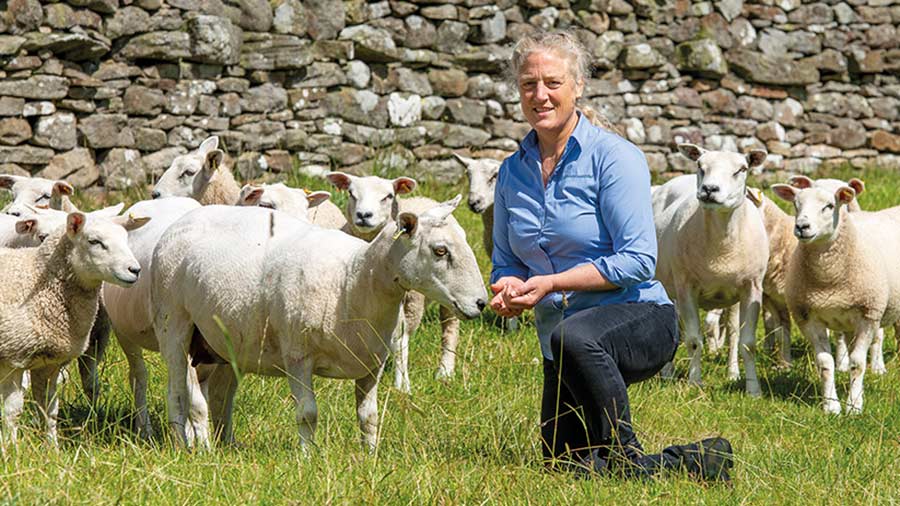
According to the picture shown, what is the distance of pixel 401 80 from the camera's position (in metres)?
12.6

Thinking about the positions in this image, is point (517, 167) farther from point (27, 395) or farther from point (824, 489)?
point (27, 395)

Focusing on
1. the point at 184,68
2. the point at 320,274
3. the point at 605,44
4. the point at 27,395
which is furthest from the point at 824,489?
the point at 605,44

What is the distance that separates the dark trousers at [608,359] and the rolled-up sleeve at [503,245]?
38 cm

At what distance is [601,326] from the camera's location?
401 centimetres

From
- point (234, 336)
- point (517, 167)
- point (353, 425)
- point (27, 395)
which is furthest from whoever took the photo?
point (27, 395)

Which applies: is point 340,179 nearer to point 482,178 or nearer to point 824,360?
point 482,178

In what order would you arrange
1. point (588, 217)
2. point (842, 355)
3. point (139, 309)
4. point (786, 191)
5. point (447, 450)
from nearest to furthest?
point (588, 217)
point (447, 450)
point (139, 309)
point (786, 191)
point (842, 355)

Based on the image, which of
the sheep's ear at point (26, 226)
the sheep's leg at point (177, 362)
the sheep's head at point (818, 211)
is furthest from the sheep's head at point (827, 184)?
the sheep's ear at point (26, 226)

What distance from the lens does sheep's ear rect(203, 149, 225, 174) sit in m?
7.29

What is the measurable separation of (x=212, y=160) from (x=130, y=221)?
2.15 metres

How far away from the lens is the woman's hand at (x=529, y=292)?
3962 mm

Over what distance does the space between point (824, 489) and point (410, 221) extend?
5.75ft

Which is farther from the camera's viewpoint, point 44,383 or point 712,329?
point 712,329

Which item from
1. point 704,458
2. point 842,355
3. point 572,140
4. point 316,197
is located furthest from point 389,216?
point 704,458
